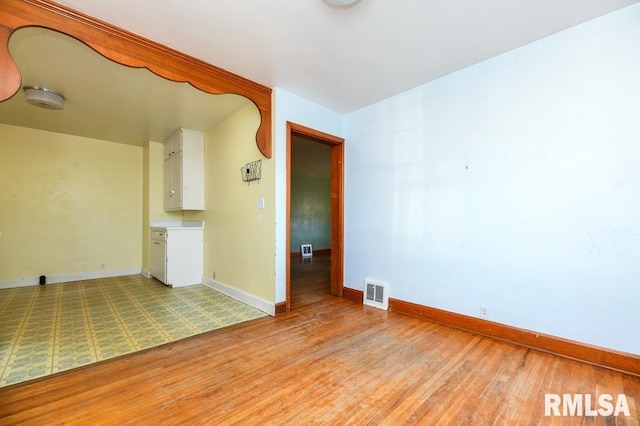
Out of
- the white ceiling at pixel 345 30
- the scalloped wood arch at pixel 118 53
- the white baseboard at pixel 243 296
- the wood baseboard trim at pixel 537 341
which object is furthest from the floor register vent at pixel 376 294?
the white ceiling at pixel 345 30

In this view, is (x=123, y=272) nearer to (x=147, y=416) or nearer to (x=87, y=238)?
(x=87, y=238)

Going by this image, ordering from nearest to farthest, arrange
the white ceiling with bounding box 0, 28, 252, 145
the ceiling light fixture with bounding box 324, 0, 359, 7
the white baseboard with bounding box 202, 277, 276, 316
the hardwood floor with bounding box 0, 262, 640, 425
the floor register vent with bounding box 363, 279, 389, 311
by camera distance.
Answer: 1. the hardwood floor with bounding box 0, 262, 640, 425
2. the ceiling light fixture with bounding box 324, 0, 359, 7
3. the white ceiling with bounding box 0, 28, 252, 145
4. the white baseboard with bounding box 202, 277, 276, 316
5. the floor register vent with bounding box 363, 279, 389, 311

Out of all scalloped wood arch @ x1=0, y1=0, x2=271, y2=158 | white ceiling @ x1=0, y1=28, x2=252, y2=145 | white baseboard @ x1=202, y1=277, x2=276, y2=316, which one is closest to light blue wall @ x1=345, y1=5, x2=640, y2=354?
white baseboard @ x1=202, y1=277, x2=276, y2=316

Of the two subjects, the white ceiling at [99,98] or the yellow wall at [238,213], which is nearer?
the white ceiling at [99,98]

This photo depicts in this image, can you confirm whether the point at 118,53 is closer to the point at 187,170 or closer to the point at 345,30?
the point at 345,30

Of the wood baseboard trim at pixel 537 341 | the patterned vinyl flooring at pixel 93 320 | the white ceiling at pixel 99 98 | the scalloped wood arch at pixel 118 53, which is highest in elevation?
the white ceiling at pixel 99 98

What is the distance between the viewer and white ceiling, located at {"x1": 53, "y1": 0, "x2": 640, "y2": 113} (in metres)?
1.81

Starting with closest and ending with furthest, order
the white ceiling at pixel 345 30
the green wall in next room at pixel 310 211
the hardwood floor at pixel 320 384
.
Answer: the hardwood floor at pixel 320 384, the white ceiling at pixel 345 30, the green wall in next room at pixel 310 211

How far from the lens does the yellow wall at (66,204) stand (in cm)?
411

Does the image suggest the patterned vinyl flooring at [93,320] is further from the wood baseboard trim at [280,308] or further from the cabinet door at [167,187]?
the cabinet door at [167,187]

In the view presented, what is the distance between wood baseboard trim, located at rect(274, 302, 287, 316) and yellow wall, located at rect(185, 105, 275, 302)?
0.36ft

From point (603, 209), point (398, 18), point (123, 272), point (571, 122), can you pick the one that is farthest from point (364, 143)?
point (123, 272)

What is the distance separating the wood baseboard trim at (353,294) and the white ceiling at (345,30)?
252 centimetres

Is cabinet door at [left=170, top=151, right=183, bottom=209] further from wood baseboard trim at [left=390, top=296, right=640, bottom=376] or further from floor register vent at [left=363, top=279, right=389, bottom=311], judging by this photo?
wood baseboard trim at [left=390, top=296, right=640, bottom=376]
